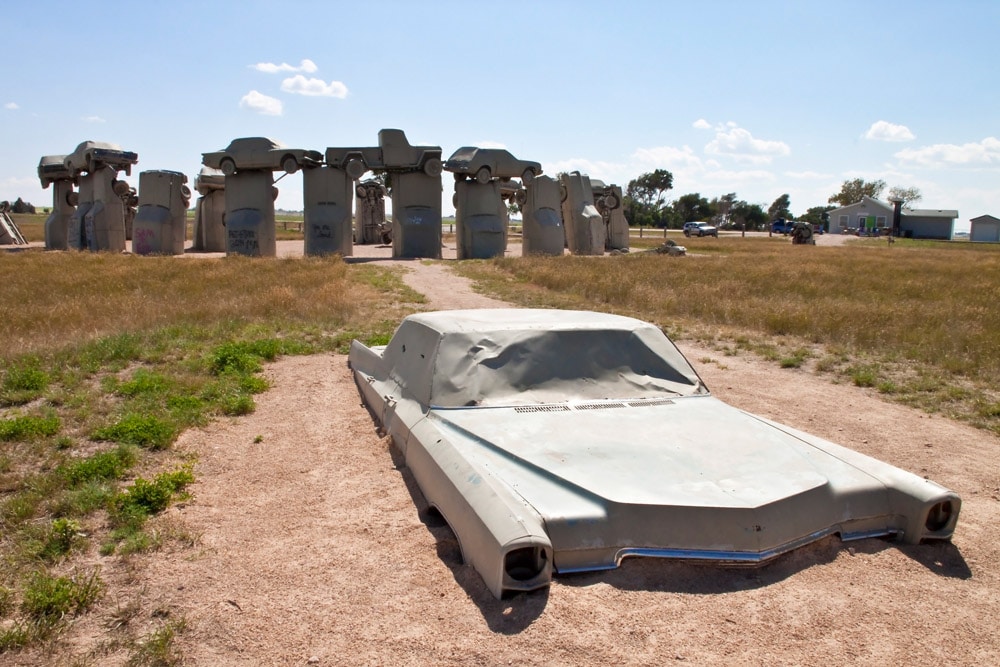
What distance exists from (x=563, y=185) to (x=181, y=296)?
22.7m

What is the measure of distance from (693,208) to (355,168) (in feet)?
224

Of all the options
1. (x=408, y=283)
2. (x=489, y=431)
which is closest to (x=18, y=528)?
(x=489, y=431)

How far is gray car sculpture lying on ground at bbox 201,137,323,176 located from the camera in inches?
1080

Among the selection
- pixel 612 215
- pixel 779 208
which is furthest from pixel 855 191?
pixel 612 215

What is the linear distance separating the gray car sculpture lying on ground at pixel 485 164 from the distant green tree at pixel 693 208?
62.6 meters

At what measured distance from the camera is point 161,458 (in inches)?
231

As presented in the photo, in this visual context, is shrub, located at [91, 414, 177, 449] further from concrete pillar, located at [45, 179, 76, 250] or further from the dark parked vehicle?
the dark parked vehicle

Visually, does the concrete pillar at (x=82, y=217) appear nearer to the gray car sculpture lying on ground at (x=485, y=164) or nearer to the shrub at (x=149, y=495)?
the gray car sculpture lying on ground at (x=485, y=164)

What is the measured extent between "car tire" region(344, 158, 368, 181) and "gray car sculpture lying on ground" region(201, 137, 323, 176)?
148cm

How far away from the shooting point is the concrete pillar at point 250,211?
28.5 m

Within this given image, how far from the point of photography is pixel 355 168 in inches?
1086

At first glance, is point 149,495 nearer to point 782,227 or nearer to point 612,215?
point 612,215

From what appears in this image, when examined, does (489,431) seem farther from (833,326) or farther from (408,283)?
(408,283)

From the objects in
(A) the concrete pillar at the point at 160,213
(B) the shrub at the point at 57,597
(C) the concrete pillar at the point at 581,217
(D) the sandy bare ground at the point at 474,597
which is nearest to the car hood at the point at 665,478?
(D) the sandy bare ground at the point at 474,597
